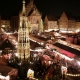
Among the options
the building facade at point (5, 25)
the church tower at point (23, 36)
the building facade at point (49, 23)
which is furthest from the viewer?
the building facade at point (49, 23)

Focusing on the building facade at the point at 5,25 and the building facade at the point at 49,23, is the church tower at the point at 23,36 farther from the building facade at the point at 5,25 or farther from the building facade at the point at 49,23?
the building facade at the point at 49,23

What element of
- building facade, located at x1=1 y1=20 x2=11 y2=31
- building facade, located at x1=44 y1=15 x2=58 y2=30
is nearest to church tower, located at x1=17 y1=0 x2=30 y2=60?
building facade, located at x1=1 y1=20 x2=11 y2=31

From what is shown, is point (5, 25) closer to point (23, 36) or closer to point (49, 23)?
point (49, 23)

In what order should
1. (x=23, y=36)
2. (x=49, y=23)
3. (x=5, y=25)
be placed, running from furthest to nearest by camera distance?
(x=49, y=23)
(x=5, y=25)
(x=23, y=36)

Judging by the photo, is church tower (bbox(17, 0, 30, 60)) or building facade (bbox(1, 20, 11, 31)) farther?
building facade (bbox(1, 20, 11, 31))

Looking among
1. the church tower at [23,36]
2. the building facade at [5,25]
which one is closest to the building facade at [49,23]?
the building facade at [5,25]

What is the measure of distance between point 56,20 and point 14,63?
28.0 metres

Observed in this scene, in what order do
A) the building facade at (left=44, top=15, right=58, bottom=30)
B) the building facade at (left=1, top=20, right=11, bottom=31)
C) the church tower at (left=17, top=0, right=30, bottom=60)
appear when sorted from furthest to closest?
the building facade at (left=44, top=15, right=58, bottom=30) → the building facade at (left=1, top=20, right=11, bottom=31) → the church tower at (left=17, top=0, right=30, bottom=60)

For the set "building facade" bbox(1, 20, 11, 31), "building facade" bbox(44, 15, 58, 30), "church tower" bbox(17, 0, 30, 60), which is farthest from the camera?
"building facade" bbox(44, 15, 58, 30)

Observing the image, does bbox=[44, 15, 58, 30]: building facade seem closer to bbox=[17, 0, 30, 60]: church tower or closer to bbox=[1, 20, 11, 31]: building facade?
bbox=[1, 20, 11, 31]: building facade

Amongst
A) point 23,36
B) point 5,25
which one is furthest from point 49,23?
point 23,36

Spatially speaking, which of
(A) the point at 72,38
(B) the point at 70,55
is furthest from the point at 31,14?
(B) the point at 70,55

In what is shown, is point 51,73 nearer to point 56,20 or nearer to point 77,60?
point 77,60

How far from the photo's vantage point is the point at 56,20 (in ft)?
134
